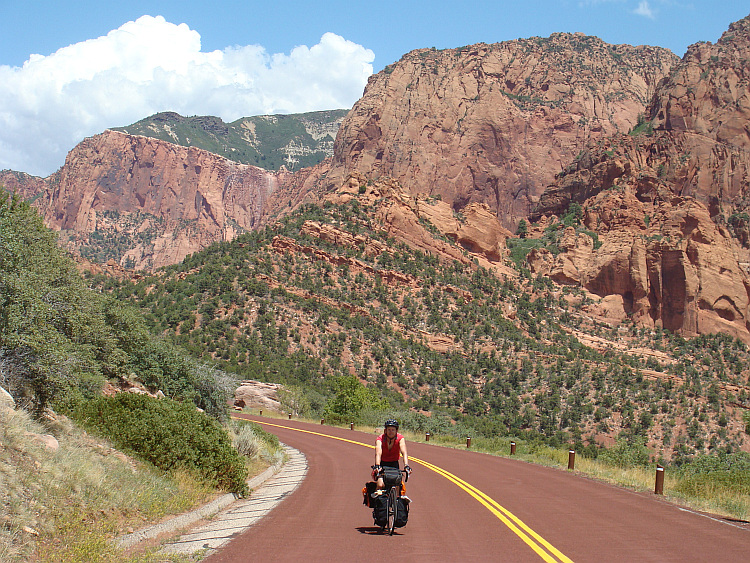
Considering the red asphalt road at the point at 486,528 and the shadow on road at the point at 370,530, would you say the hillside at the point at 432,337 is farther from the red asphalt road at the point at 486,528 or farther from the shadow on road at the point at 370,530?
the shadow on road at the point at 370,530

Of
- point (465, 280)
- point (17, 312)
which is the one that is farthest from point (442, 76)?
point (17, 312)

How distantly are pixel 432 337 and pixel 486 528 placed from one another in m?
53.3

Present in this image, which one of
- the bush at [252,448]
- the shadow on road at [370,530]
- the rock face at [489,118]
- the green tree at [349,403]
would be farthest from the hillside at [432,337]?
the shadow on road at [370,530]

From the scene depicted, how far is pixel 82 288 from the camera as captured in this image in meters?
20.8

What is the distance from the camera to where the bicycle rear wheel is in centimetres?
839

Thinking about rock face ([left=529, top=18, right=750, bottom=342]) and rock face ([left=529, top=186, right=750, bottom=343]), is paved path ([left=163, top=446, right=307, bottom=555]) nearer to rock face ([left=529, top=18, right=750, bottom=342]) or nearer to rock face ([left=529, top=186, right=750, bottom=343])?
rock face ([left=529, top=186, right=750, bottom=343])

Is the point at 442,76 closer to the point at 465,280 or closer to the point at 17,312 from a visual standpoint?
the point at 465,280

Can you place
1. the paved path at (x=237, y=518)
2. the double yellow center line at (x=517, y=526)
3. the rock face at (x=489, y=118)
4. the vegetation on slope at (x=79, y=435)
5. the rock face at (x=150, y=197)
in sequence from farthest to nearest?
the rock face at (x=150, y=197), the rock face at (x=489, y=118), the paved path at (x=237, y=518), the double yellow center line at (x=517, y=526), the vegetation on slope at (x=79, y=435)

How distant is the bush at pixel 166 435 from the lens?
1086 centimetres

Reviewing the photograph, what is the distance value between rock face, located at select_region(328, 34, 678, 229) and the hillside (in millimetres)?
24946

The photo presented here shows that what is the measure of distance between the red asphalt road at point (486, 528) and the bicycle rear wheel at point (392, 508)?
135 mm

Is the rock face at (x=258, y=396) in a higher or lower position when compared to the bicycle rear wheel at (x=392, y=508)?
lower

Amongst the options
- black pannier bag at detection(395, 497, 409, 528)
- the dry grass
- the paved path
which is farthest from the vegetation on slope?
black pannier bag at detection(395, 497, 409, 528)

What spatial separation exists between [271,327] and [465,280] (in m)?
27.8
